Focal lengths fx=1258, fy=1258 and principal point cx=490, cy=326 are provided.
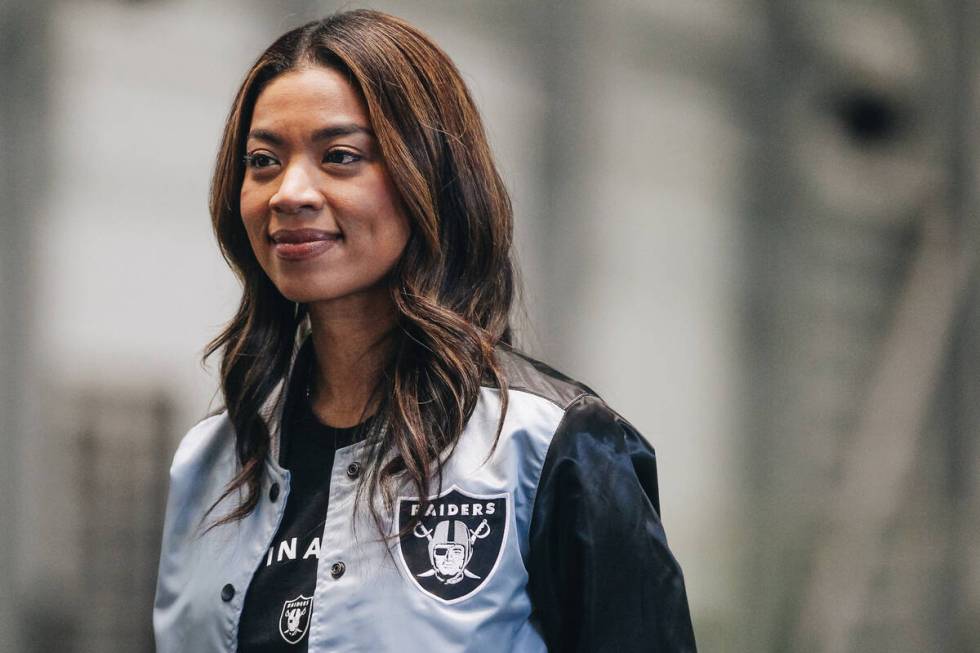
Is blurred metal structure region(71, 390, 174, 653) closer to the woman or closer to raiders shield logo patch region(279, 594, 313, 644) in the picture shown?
the woman

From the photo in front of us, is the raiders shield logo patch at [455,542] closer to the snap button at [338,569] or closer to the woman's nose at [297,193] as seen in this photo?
the snap button at [338,569]

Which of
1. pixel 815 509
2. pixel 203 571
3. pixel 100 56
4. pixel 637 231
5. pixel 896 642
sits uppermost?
pixel 100 56

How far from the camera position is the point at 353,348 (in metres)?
2.00

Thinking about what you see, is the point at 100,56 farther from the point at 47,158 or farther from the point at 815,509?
the point at 815,509

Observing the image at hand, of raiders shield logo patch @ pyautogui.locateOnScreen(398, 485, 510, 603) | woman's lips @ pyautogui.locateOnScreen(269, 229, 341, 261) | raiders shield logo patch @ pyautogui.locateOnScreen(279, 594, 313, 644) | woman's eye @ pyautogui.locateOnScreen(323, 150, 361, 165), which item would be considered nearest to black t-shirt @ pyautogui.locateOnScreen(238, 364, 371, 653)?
raiders shield logo patch @ pyautogui.locateOnScreen(279, 594, 313, 644)

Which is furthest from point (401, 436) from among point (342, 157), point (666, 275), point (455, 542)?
point (666, 275)

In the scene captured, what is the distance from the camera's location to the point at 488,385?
6.21 feet

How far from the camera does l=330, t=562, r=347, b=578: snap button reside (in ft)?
5.92

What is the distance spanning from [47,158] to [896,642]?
361 cm

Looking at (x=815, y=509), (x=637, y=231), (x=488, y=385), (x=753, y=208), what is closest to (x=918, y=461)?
(x=815, y=509)

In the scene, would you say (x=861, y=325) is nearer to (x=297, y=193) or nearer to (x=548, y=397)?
(x=548, y=397)

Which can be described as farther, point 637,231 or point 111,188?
point 637,231

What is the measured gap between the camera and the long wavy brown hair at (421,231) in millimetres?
1855

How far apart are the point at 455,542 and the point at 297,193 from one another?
21.9 inches
